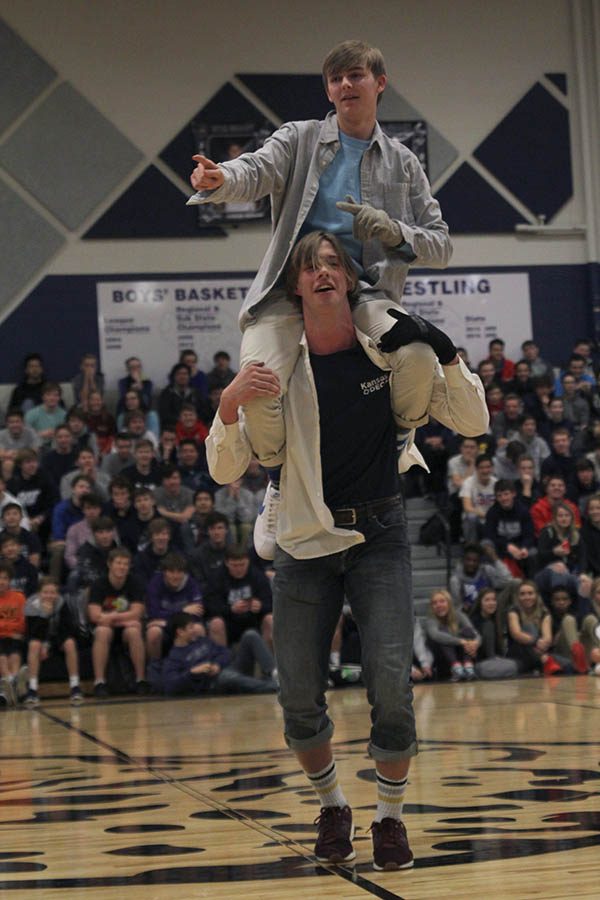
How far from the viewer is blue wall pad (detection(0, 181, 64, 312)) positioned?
645 inches

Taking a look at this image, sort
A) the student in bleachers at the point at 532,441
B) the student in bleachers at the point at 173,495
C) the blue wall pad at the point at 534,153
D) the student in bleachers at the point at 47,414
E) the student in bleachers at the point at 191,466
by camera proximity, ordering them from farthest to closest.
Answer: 1. the blue wall pad at the point at 534,153
2. the student in bleachers at the point at 532,441
3. the student in bleachers at the point at 47,414
4. the student in bleachers at the point at 191,466
5. the student in bleachers at the point at 173,495

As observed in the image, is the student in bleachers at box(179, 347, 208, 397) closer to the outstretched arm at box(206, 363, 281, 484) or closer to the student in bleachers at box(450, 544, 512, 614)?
the student in bleachers at box(450, 544, 512, 614)

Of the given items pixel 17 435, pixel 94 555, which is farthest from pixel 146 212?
pixel 94 555

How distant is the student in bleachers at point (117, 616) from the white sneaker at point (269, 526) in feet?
22.7

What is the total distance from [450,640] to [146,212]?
8171mm

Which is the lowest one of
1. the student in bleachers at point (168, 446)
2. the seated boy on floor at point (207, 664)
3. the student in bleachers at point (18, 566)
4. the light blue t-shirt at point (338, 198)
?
the seated boy on floor at point (207, 664)

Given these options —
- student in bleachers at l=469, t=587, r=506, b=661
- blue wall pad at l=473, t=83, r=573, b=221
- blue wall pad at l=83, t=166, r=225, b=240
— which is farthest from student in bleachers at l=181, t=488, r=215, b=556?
blue wall pad at l=473, t=83, r=573, b=221

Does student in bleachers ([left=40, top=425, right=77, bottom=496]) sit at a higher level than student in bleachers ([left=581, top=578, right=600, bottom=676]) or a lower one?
higher

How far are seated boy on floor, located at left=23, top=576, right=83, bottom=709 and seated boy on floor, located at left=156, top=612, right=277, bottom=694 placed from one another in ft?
2.40

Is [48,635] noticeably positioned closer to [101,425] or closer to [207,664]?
[207,664]

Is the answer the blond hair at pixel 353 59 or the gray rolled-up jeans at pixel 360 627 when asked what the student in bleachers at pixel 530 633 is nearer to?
the gray rolled-up jeans at pixel 360 627

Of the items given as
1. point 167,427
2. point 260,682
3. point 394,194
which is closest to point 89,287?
point 167,427

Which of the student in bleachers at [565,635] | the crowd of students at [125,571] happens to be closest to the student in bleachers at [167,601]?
the crowd of students at [125,571]

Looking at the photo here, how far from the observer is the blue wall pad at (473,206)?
1795 centimetres
